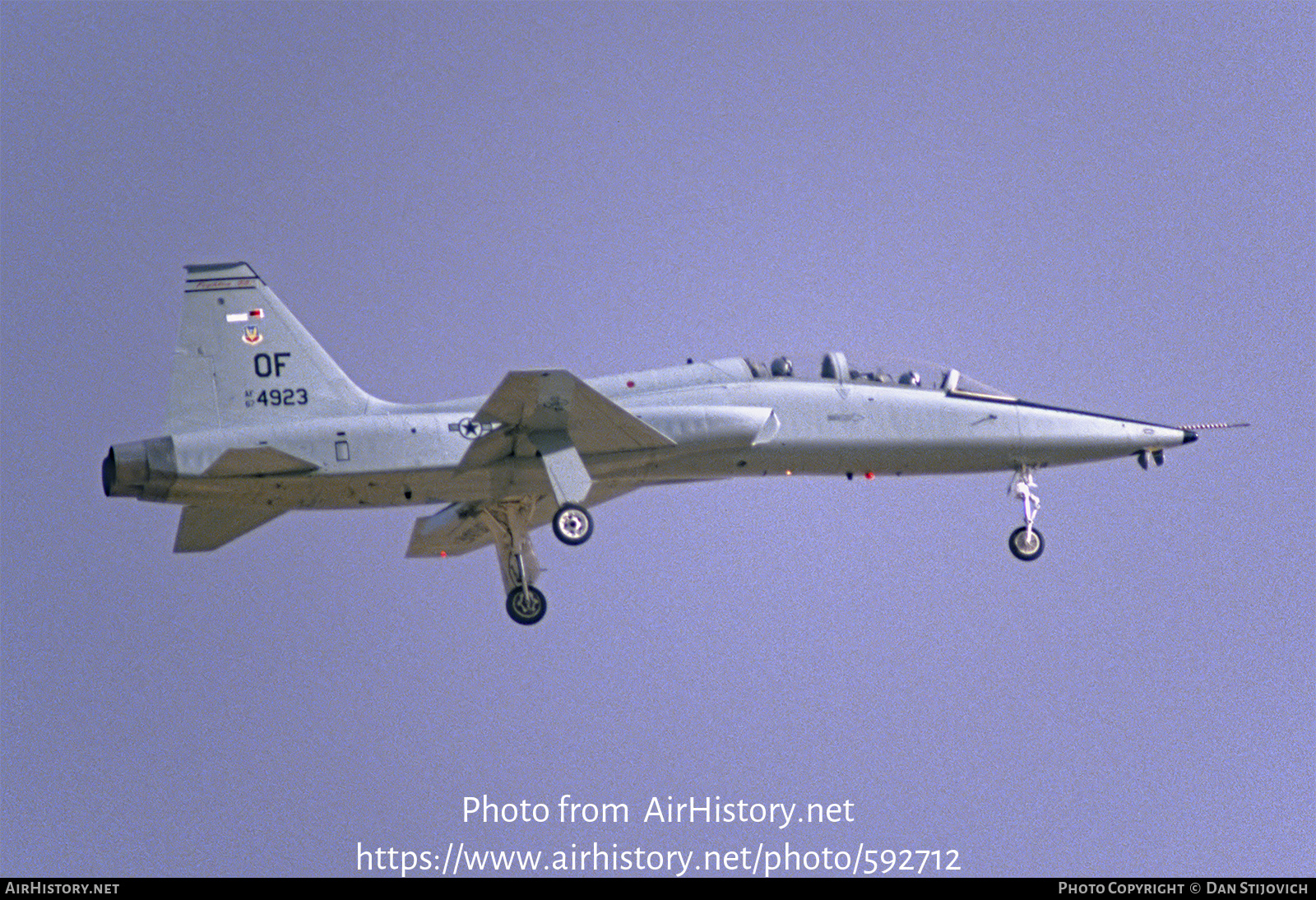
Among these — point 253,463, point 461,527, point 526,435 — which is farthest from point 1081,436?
point 253,463

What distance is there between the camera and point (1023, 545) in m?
30.8

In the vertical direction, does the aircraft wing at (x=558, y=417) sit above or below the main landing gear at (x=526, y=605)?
above

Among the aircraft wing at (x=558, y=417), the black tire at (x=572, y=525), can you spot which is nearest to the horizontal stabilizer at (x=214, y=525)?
the aircraft wing at (x=558, y=417)

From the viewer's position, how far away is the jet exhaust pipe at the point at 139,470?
26844 millimetres

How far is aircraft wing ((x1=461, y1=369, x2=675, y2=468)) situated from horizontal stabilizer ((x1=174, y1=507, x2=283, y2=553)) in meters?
3.42

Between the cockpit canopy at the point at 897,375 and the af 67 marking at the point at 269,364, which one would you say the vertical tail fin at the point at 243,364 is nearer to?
the af 67 marking at the point at 269,364

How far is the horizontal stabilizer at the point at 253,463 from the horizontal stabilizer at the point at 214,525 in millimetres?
1556

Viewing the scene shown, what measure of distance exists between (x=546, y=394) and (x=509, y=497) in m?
3.19

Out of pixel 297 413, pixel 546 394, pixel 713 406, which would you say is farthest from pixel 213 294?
pixel 713 406

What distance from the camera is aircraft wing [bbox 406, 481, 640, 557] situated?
3147 cm

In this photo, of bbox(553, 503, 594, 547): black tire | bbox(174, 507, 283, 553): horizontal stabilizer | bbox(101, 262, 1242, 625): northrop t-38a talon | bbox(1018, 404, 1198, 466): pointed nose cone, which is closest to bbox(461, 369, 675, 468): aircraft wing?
bbox(101, 262, 1242, 625): northrop t-38a talon

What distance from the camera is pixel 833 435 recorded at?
2956 centimetres

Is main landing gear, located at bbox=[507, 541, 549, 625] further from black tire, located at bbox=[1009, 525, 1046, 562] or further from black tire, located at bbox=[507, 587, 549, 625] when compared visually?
black tire, located at bbox=[1009, 525, 1046, 562]

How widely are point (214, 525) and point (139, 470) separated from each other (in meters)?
2.71
